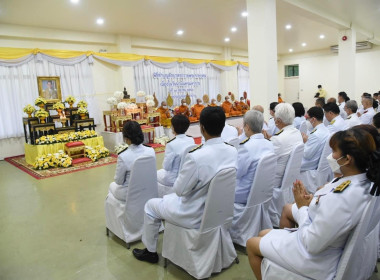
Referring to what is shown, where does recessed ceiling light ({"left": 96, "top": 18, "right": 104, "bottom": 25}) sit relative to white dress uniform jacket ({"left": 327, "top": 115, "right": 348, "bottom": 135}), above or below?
above

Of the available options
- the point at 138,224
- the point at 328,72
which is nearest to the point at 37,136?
the point at 138,224

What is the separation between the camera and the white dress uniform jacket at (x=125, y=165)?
8.61 ft

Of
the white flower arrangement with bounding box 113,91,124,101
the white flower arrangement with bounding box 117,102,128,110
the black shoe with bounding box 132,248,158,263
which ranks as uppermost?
the white flower arrangement with bounding box 113,91,124,101

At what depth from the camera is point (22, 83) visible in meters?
7.71

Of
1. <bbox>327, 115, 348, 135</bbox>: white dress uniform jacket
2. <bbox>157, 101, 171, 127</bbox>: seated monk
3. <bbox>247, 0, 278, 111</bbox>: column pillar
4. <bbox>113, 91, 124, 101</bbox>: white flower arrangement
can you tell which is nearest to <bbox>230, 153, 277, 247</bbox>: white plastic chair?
<bbox>327, 115, 348, 135</bbox>: white dress uniform jacket

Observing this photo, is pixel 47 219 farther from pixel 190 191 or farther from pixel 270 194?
pixel 270 194

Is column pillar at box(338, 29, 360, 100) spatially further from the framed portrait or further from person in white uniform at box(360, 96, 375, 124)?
the framed portrait

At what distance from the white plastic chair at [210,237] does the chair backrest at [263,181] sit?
0.32 metres

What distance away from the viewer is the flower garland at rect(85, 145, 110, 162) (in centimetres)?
670

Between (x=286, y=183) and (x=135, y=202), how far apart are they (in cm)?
151

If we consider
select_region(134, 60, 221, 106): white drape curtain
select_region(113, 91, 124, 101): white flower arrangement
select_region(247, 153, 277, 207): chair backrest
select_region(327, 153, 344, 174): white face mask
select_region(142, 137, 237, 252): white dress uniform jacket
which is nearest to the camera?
select_region(327, 153, 344, 174): white face mask

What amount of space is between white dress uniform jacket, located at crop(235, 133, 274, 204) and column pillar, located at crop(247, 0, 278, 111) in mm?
2908

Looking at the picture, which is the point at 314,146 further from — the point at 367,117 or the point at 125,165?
the point at 367,117

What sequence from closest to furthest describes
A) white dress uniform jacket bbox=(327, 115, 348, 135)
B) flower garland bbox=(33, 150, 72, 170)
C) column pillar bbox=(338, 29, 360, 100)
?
white dress uniform jacket bbox=(327, 115, 348, 135)
flower garland bbox=(33, 150, 72, 170)
column pillar bbox=(338, 29, 360, 100)
